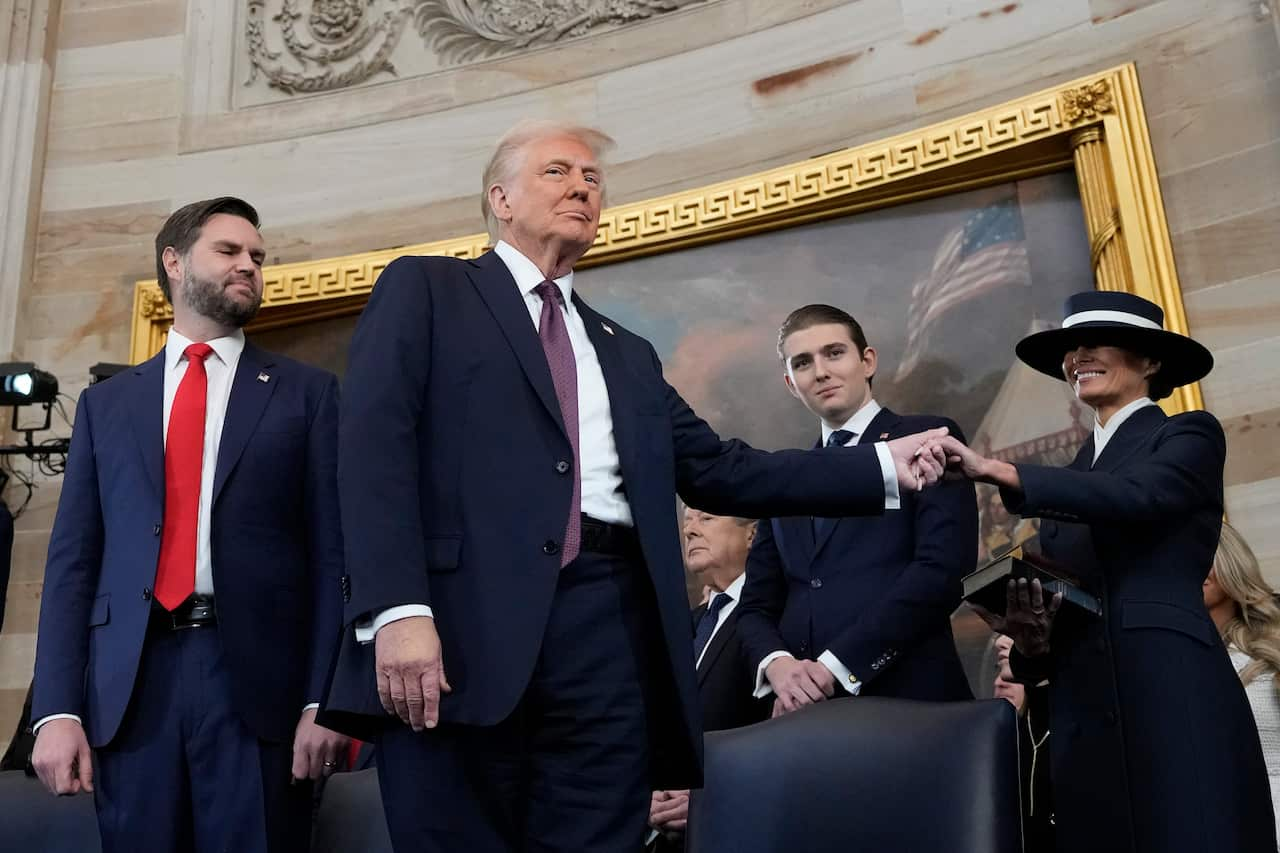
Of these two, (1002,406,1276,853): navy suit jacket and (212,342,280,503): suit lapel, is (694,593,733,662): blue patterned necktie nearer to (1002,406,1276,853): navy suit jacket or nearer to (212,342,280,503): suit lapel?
(1002,406,1276,853): navy suit jacket

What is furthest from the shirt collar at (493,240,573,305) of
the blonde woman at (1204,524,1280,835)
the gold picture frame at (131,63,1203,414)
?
the gold picture frame at (131,63,1203,414)

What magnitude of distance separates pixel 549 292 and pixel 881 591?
1360 mm

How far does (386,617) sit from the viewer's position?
1992mm

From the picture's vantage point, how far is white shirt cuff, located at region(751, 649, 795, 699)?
11.2 feet

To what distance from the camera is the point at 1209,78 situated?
14.6 ft

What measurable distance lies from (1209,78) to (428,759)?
3634mm

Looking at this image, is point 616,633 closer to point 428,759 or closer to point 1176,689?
point 428,759

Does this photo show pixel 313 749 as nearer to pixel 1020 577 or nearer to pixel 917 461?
pixel 917 461

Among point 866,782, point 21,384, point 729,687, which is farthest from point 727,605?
point 21,384

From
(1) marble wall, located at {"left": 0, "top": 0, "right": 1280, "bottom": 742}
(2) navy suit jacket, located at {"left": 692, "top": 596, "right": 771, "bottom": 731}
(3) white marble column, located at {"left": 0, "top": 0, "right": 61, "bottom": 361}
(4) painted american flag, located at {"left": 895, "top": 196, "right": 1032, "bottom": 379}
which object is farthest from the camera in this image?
(3) white marble column, located at {"left": 0, "top": 0, "right": 61, "bottom": 361}

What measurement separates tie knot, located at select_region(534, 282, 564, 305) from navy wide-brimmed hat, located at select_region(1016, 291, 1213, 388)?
4.18 feet

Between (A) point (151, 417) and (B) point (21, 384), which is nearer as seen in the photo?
(A) point (151, 417)

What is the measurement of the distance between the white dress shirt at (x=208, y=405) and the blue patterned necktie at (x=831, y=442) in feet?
4.76

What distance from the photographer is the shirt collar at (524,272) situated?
97.7 inches
